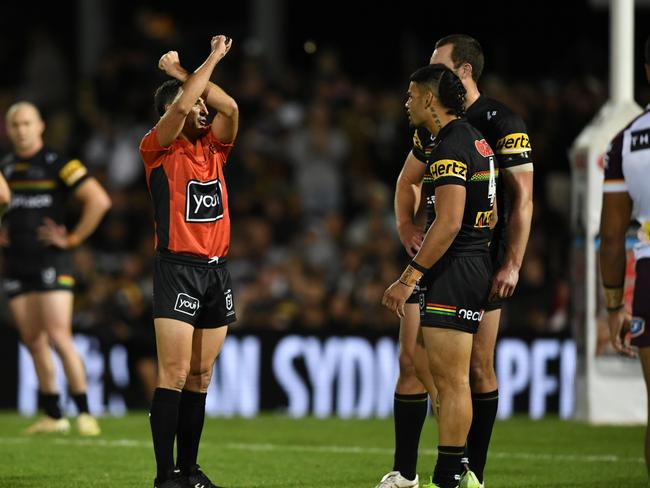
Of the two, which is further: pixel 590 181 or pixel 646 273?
pixel 590 181

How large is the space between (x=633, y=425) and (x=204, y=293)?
6.01 m

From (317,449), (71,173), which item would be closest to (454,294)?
(317,449)

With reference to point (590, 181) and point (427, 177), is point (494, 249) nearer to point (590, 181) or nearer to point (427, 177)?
point (427, 177)

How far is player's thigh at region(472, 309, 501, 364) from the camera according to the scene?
7.63 meters

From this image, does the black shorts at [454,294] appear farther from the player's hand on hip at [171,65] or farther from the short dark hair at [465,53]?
the player's hand on hip at [171,65]

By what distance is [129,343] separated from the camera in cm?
1487

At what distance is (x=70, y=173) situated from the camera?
37.9 feet

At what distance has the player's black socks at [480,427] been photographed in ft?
25.2

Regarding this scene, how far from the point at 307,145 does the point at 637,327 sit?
1288cm

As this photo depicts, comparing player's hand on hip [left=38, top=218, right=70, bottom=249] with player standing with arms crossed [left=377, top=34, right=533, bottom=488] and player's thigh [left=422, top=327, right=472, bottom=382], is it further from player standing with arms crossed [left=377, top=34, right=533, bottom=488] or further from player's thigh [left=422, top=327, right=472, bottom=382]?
player's thigh [left=422, top=327, right=472, bottom=382]

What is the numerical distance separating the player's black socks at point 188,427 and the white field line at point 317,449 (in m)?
2.58

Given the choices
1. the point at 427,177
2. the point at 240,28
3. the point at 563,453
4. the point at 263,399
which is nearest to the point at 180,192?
the point at 427,177

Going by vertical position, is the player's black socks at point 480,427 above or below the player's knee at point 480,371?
below

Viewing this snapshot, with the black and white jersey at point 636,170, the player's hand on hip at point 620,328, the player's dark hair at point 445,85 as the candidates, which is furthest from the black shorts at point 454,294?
the black and white jersey at point 636,170
